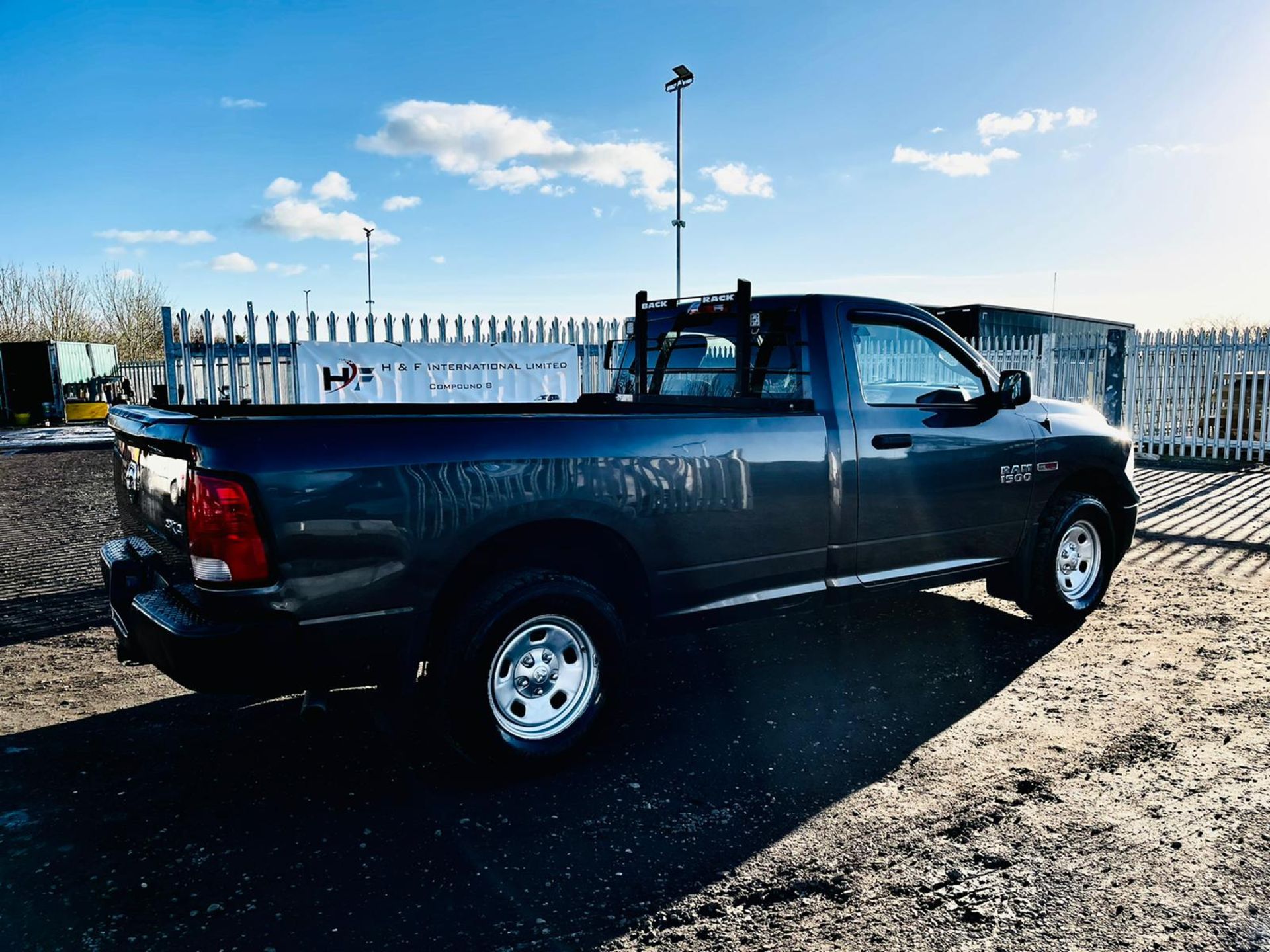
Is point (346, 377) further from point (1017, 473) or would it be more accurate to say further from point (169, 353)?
point (1017, 473)

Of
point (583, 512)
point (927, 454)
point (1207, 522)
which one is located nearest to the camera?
point (583, 512)

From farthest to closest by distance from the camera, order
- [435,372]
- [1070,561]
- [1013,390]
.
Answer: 1. [435,372]
2. [1070,561]
3. [1013,390]

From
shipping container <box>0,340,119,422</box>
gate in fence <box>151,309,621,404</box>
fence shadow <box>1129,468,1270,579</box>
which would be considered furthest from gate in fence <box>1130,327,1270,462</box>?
shipping container <box>0,340,119,422</box>

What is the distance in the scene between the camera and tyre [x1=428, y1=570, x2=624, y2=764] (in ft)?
11.3

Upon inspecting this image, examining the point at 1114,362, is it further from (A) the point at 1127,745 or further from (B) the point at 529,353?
(A) the point at 1127,745

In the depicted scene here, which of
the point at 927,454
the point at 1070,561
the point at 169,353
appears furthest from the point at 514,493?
the point at 169,353

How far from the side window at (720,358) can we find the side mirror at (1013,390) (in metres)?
1.32

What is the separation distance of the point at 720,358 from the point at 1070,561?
2660mm

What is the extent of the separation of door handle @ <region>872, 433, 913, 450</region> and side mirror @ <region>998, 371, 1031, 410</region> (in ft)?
2.49

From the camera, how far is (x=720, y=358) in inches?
196

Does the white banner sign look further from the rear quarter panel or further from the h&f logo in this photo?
the rear quarter panel

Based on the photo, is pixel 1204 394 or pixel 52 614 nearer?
pixel 52 614

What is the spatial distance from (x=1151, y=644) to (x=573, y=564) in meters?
3.65

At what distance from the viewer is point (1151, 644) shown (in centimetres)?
532
